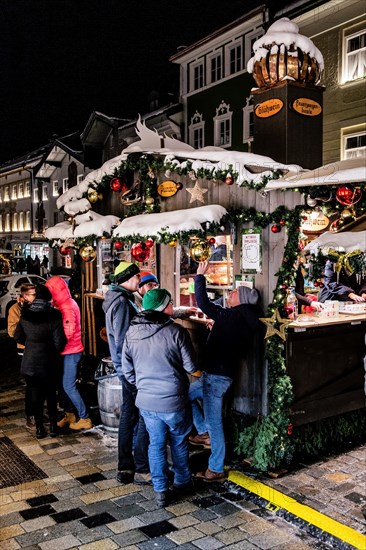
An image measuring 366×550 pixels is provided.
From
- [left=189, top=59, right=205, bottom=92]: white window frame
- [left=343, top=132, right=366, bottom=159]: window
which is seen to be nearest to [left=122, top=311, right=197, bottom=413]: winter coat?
[left=343, top=132, right=366, bottom=159]: window

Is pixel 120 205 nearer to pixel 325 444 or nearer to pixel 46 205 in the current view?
pixel 325 444

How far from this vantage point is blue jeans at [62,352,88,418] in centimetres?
801

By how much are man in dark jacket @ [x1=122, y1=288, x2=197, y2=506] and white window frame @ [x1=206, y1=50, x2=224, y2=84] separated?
2169 centimetres

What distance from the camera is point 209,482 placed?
243 inches

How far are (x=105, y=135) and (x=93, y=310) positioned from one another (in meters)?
22.1

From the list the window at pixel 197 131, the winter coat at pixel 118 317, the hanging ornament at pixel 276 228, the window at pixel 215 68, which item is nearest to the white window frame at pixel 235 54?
the window at pixel 215 68

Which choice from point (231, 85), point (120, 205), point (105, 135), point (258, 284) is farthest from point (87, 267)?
point (105, 135)

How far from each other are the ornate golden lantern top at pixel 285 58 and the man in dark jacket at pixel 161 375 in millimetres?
3855

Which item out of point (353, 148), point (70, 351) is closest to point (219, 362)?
point (70, 351)

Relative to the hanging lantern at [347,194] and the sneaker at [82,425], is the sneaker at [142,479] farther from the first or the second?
the hanging lantern at [347,194]

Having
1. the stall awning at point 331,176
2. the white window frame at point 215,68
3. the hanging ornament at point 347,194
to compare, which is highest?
the white window frame at point 215,68

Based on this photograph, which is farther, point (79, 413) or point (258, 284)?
point (79, 413)

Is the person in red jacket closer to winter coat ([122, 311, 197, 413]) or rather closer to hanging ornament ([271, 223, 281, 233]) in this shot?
winter coat ([122, 311, 197, 413])

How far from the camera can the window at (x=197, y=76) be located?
26.2 meters
